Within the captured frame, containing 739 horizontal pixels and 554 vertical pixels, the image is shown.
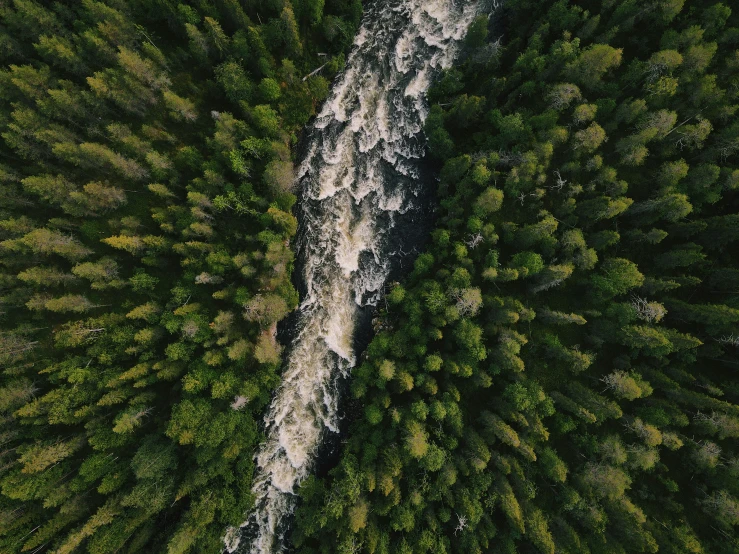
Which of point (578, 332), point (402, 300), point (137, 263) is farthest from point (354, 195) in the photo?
point (578, 332)

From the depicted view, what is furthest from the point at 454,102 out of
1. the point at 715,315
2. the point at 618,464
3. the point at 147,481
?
the point at 147,481

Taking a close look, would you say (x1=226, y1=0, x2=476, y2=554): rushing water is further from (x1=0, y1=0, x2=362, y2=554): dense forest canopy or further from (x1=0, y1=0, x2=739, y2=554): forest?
(x1=0, y1=0, x2=739, y2=554): forest

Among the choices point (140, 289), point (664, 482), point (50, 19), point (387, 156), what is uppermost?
point (50, 19)

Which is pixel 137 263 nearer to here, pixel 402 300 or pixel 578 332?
pixel 402 300

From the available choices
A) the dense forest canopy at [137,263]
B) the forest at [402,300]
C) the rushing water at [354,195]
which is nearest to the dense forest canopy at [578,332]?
the forest at [402,300]

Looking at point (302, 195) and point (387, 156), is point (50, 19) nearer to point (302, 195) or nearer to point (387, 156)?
point (302, 195)

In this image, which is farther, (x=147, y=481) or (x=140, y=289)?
(x=140, y=289)

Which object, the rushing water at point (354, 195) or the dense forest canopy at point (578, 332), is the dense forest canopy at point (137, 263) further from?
the dense forest canopy at point (578, 332)
